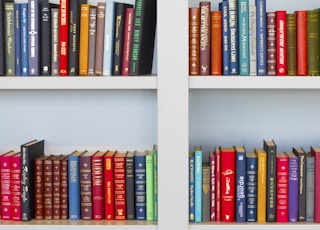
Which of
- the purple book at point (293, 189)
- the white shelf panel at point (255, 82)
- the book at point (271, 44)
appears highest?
the book at point (271, 44)

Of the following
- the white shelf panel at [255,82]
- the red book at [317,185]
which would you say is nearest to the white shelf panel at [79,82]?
the white shelf panel at [255,82]

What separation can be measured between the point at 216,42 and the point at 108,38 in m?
0.34

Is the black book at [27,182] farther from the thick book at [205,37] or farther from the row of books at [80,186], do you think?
the thick book at [205,37]

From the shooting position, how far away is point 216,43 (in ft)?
5.59

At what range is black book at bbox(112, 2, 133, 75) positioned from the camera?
67.1 inches

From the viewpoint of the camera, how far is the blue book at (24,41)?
1.72m

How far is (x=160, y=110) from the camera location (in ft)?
5.49

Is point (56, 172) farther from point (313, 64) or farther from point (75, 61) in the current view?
point (313, 64)

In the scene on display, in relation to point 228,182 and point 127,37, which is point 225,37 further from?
point 228,182

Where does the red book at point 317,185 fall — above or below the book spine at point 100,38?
below

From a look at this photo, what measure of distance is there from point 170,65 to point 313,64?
0.45 metres

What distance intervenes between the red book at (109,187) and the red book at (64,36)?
311 mm

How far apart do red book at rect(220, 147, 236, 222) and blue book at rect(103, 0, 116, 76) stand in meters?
0.45

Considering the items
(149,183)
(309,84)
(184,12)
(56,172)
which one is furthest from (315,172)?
(56,172)
